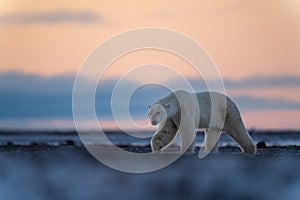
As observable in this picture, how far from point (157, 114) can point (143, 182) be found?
2783 millimetres

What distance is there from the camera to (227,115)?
5.04 m

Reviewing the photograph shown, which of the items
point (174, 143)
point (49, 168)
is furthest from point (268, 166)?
point (174, 143)

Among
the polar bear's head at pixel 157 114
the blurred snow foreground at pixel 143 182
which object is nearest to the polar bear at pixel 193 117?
the polar bear's head at pixel 157 114

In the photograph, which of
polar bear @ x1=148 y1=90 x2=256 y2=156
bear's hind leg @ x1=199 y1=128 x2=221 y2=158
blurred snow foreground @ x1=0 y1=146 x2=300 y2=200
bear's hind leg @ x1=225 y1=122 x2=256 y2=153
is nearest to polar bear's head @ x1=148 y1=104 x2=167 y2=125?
polar bear @ x1=148 y1=90 x2=256 y2=156

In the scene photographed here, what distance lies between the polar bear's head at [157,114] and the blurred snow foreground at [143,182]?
2.57 metres

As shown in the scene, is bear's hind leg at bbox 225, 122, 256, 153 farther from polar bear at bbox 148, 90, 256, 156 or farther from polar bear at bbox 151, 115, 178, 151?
polar bear at bbox 151, 115, 178, 151

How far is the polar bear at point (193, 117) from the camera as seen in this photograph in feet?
15.2

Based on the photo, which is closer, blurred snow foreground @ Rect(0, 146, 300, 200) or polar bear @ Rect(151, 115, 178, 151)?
blurred snow foreground @ Rect(0, 146, 300, 200)

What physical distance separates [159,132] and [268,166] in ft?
8.93

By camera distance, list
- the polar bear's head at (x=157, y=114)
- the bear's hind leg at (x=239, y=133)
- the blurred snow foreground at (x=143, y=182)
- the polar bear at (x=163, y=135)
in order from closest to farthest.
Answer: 1. the blurred snow foreground at (x=143, y=182)
2. the polar bear's head at (x=157, y=114)
3. the polar bear at (x=163, y=135)
4. the bear's hind leg at (x=239, y=133)

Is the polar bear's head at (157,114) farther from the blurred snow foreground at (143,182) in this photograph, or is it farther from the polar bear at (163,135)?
the blurred snow foreground at (143,182)

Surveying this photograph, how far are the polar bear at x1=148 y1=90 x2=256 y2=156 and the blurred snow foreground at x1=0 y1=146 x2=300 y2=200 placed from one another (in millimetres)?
2466

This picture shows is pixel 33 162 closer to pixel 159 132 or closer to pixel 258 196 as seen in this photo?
pixel 258 196

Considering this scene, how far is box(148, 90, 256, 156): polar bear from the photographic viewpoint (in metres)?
4.62
